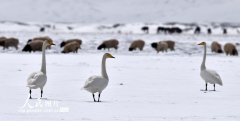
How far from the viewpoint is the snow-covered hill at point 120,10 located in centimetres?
14200

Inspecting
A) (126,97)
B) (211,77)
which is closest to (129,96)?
(126,97)

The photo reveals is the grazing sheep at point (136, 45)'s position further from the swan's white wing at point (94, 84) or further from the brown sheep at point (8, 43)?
the swan's white wing at point (94, 84)

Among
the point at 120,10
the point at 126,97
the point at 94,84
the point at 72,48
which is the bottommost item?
the point at 126,97

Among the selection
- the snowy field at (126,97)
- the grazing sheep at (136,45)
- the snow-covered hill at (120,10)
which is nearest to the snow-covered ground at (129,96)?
the snowy field at (126,97)

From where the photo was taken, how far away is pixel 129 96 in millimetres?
11188

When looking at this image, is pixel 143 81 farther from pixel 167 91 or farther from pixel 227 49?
pixel 227 49

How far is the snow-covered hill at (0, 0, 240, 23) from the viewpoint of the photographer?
142 metres

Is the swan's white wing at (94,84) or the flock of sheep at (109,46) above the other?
the flock of sheep at (109,46)

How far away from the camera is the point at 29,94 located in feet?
36.1

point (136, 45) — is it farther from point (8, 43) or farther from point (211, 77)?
point (211, 77)

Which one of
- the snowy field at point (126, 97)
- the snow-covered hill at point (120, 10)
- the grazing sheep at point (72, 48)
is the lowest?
the snowy field at point (126, 97)

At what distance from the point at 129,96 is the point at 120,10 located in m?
142

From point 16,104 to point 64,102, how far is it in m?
0.80

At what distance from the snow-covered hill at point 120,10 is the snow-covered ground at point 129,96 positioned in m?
121
